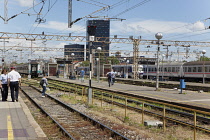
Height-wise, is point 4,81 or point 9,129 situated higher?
point 4,81

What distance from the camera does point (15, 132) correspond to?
352 inches

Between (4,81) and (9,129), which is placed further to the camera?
(4,81)

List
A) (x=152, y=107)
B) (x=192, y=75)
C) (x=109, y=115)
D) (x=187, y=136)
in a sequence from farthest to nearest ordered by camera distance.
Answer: (x=192, y=75), (x=152, y=107), (x=109, y=115), (x=187, y=136)

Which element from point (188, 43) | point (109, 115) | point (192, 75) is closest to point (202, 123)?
point (109, 115)

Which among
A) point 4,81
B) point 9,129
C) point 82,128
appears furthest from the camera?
point 4,81

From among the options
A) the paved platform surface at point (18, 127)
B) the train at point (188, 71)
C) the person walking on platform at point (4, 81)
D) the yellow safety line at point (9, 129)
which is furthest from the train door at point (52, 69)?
the yellow safety line at point (9, 129)

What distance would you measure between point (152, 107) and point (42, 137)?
818 centimetres

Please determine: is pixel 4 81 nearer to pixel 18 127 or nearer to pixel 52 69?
pixel 18 127

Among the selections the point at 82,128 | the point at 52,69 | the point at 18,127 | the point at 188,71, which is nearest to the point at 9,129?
the point at 18,127

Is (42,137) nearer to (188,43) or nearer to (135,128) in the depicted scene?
(135,128)

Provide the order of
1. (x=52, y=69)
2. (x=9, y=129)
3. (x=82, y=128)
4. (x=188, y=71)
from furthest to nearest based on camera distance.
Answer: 1. (x=52, y=69)
2. (x=188, y=71)
3. (x=82, y=128)
4. (x=9, y=129)

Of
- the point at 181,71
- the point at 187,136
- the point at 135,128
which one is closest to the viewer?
the point at 187,136

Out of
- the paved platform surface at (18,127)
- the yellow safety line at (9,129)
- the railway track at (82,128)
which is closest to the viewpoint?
the yellow safety line at (9,129)

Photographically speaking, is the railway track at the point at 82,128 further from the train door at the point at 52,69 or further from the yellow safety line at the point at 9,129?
the train door at the point at 52,69
